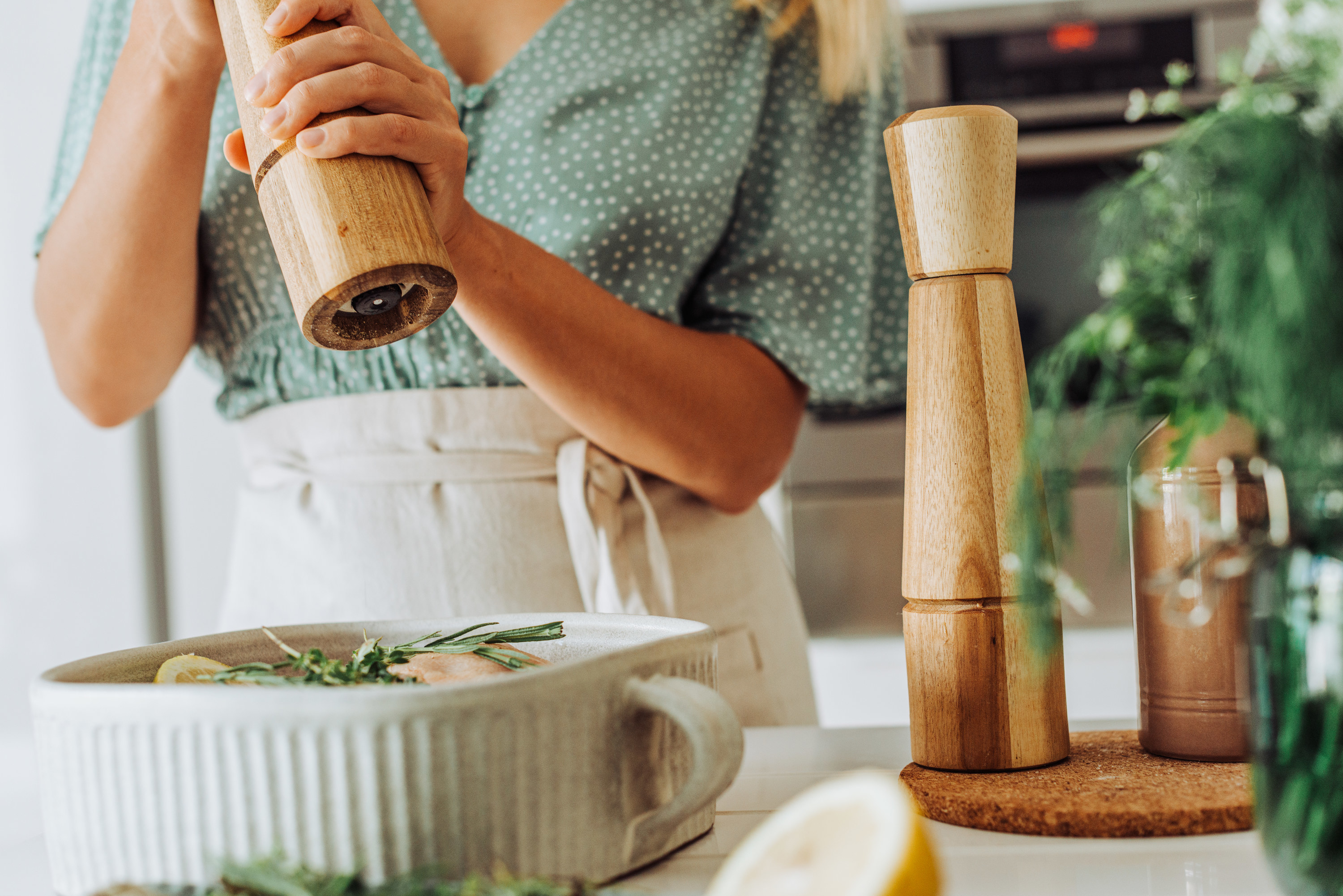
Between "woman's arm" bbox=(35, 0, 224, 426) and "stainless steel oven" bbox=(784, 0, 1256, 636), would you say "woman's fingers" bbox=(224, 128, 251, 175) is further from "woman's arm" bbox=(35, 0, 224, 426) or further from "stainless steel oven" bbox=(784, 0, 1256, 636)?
"stainless steel oven" bbox=(784, 0, 1256, 636)

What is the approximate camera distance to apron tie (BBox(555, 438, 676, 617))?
2.39 feet

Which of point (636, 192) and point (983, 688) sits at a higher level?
point (636, 192)

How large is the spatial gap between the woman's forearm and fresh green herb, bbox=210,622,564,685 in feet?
0.72

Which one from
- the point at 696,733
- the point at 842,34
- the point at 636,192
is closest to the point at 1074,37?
the point at 842,34

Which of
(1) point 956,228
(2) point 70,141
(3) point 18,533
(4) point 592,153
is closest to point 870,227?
(4) point 592,153

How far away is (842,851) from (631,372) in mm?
475

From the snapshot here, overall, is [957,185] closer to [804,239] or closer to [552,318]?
[552,318]

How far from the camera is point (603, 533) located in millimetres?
732

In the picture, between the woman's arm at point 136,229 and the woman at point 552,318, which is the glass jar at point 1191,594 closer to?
the woman at point 552,318

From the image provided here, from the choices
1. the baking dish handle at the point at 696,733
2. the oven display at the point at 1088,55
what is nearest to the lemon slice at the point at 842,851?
the baking dish handle at the point at 696,733

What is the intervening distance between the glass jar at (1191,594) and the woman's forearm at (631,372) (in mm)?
332

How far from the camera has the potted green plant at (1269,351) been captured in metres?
0.26

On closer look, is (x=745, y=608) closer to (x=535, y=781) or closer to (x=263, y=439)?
(x=263, y=439)

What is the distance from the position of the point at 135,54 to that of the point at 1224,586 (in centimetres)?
64
